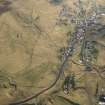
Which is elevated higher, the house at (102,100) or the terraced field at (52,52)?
the terraced field at (52,52)

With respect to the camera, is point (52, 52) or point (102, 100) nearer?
point (102, 100)

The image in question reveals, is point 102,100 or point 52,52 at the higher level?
point 52,52

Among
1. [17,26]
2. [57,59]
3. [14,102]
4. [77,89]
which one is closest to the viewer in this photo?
[14,102]

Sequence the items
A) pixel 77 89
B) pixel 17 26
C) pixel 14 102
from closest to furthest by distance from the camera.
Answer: pixel 14 102 → pixel 77 89 → pixel 17 26

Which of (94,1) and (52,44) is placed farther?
(94,1)

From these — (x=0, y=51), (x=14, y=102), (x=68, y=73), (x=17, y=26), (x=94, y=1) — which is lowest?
(x=14, y=102)

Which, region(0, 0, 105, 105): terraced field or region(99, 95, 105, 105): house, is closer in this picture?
region(99, 95, 105, 105): house

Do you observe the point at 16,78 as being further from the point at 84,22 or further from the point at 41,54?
the point at 84,22

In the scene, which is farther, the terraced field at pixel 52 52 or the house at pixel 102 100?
the terraced field at pixel 52 52

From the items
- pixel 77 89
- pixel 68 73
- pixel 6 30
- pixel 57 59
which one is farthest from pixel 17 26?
pixel 77 89

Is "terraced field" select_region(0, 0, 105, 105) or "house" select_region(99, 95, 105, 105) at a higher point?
"terraced field" select_region(0, 0, 105, 105)

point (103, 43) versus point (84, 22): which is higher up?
point (84, 22)
